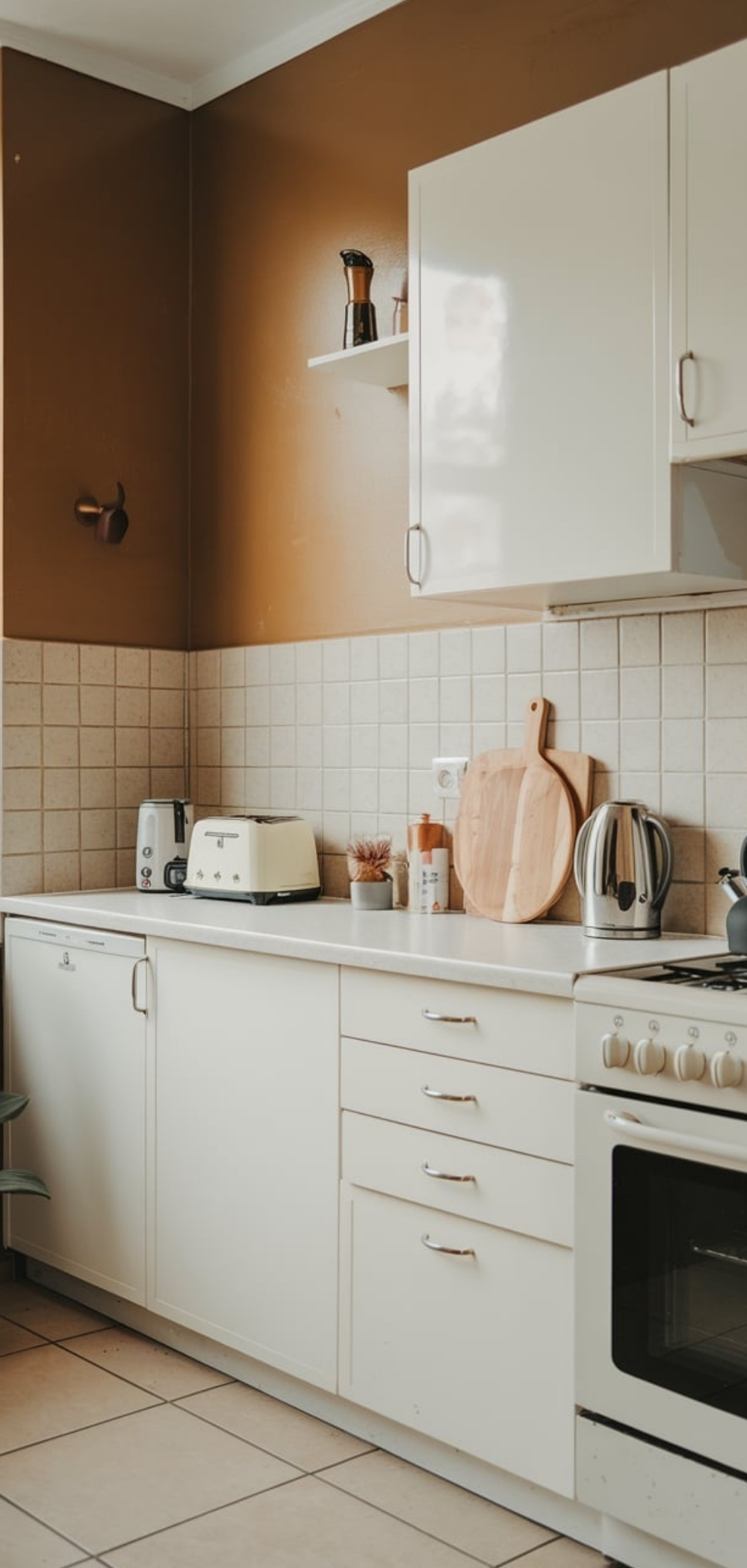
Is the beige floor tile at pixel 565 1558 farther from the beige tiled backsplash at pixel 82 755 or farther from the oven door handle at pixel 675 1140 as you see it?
the beige tiled backsplash at pixel 82 755

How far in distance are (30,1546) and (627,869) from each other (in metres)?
1.41

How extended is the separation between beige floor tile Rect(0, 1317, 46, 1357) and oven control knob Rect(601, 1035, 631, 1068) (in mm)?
1594

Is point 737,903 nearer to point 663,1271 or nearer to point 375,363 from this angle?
point 663,1271

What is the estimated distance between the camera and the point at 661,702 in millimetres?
2719

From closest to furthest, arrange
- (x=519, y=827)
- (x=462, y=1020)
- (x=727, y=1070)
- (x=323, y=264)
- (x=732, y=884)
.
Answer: (x=727, y=1070) → (x=462, y=1020) → (x=732, y=884) → (x=519, y=827) → (x=323, y=264)

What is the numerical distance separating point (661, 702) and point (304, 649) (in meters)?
1.07

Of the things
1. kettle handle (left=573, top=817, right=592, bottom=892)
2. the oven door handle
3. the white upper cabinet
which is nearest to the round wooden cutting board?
kettle handle (left=573, top=817, right=592, bottom=892)

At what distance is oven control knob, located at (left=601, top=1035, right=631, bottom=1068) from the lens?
206 centimetres

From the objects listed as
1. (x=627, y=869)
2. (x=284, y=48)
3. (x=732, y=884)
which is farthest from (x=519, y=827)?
(x=284, y=48)

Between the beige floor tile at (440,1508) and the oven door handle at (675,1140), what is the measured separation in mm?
675

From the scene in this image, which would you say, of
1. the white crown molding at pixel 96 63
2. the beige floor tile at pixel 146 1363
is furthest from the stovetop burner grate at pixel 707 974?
the white crown molding at pixel 96 63

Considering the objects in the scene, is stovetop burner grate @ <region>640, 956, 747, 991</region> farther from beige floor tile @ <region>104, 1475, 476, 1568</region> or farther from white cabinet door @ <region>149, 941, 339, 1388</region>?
beige floor tile @ <region>104, 1475, 476, 1568</region>

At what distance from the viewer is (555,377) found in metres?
2.50

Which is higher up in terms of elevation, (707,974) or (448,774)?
(448,774)
